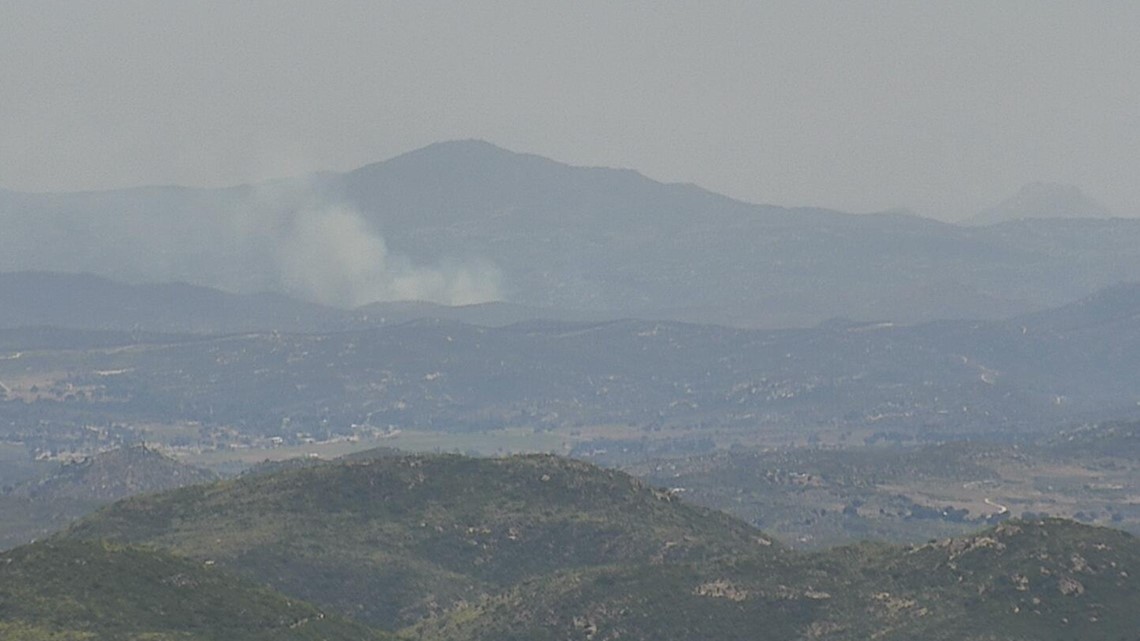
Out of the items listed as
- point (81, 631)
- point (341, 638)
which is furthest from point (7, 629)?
point (341, 638)

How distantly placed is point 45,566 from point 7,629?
57.9 feet

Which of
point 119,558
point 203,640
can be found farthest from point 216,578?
point 203,640

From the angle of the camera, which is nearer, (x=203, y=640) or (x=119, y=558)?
(x=203, y=640)

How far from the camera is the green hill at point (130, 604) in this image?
176 metres

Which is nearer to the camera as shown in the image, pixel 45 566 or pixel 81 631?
pixel 81 631

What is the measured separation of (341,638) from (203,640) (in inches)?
644

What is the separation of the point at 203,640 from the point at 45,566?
61.8 feet

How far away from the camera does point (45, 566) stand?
188125 mm

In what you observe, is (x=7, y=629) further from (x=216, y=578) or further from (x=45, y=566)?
(x=216, y=578)

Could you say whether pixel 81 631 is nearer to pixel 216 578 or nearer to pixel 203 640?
pixel 203 640

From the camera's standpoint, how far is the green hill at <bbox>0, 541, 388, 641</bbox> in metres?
176

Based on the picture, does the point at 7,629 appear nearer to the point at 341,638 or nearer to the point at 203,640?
the point at 203,640

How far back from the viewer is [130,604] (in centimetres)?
18475

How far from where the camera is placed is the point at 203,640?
177 metres
